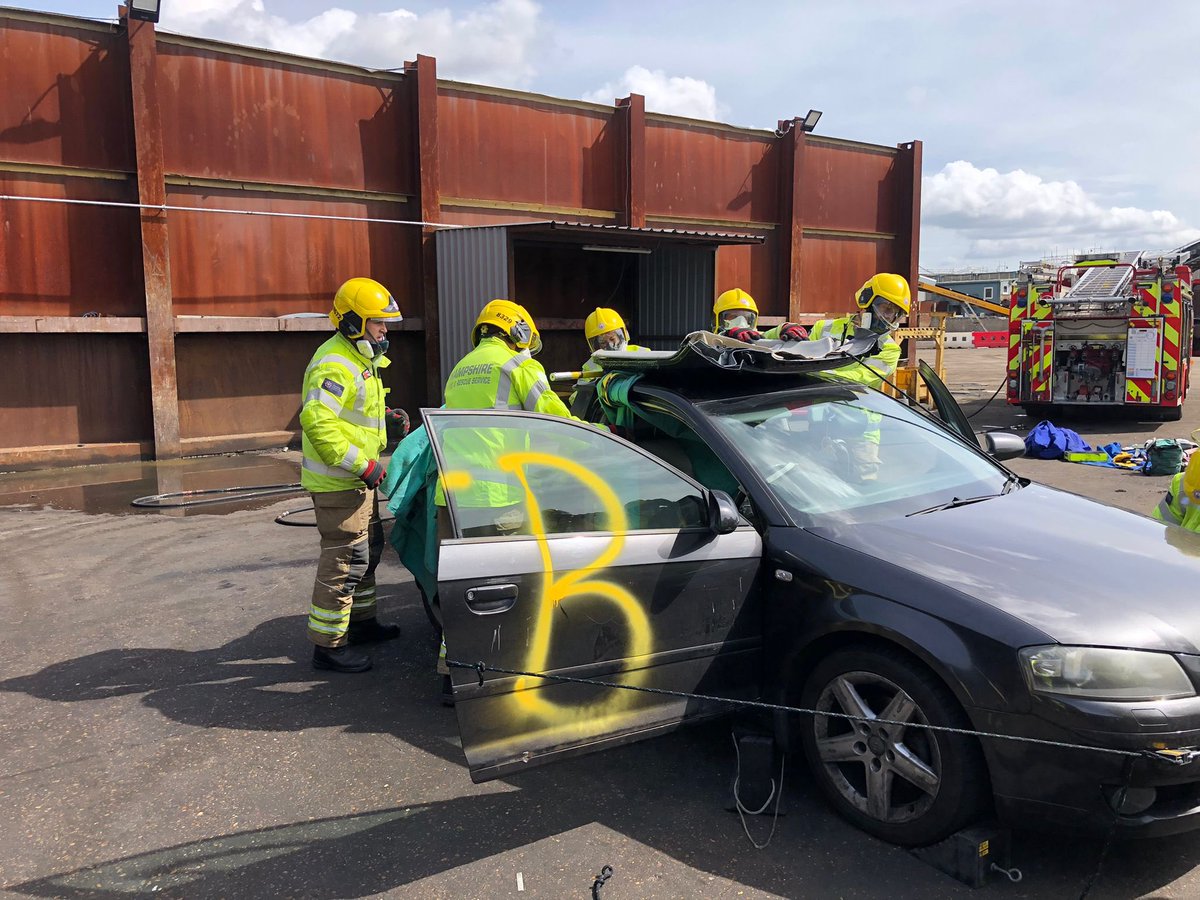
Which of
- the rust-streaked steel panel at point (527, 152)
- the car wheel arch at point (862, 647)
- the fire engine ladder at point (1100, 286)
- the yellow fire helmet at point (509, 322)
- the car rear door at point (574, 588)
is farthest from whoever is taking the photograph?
the fire engine ladder at point (1100, 286)

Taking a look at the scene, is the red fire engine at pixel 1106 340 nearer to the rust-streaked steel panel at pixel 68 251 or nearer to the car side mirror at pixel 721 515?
the car side mirror at pixel 721 515

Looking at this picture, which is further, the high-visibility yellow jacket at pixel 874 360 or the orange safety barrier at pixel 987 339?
the orange safety barrier at pixel 987 339

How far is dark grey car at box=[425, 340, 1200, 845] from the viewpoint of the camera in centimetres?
245

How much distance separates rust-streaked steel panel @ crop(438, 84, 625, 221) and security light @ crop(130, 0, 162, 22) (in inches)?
141

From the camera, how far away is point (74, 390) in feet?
35.3

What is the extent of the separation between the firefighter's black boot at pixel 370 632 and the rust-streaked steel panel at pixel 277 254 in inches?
311

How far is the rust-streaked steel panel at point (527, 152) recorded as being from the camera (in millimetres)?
12492

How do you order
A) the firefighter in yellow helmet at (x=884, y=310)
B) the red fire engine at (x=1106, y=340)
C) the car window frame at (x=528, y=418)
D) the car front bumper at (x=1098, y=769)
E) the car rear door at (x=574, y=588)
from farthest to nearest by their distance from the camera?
the red fire engine at (x=1106, y=340) → the firefighter in yellow helmet at (x=884, y=310) → the car window frame at (x=528, y=418) → the car rear door at (x=574, y=588) → the car front bumper at (x=1098, y=769)

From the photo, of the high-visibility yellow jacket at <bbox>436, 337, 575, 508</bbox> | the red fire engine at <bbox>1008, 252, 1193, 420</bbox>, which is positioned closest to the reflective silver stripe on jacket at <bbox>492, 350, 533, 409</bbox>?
the high-visibility yellow jacket at <bbox>436, 337, 575, 508</bbox>

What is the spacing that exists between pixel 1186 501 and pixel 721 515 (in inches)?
97.0

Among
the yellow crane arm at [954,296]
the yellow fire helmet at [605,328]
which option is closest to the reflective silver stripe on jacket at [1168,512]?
the yellow fire helmet at [605,328]

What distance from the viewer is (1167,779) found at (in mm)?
2387

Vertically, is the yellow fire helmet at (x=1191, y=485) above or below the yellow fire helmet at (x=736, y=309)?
below

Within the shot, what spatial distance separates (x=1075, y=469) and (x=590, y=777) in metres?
8.90
